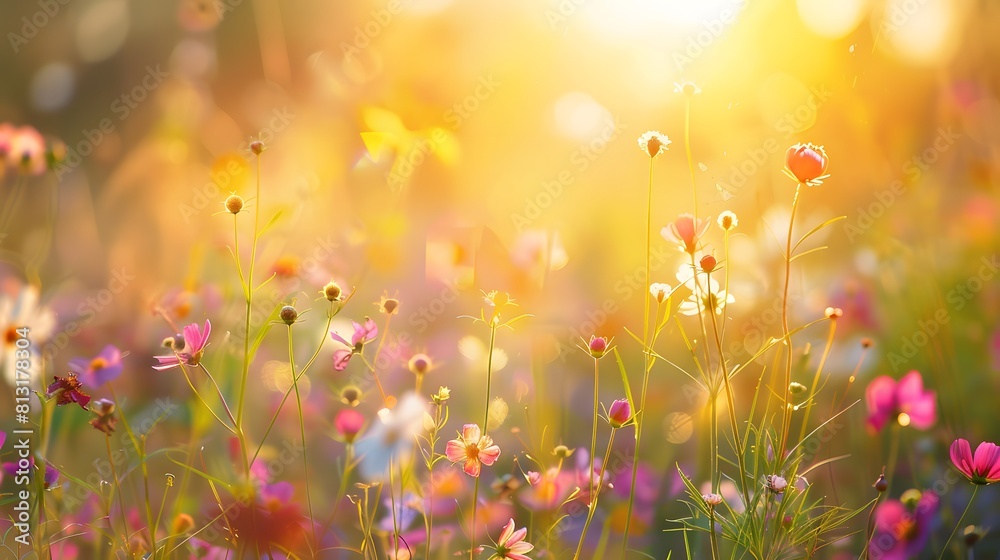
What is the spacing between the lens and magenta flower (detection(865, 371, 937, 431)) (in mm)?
792

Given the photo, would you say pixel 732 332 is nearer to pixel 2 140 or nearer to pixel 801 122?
pixel 801 122

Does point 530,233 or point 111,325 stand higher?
point 530,233

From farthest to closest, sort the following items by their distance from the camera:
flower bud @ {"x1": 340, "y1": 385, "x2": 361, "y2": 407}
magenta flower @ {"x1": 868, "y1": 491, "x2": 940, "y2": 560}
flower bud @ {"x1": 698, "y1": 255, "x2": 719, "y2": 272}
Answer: magenta flower @ {"x1": 868, "y1": 491, "x2": 940, "y2": 560}
flower bud @ {"x1": 340, "y1": 385, "x2": 361, "y2": 407}
flower bud @ {"x1": 698, "y1": 255, "x2": 719, "y2": 272}

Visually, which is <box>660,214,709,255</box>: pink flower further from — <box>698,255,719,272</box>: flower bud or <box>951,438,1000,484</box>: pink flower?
<box>951,438,1000,484</box>: pink flower

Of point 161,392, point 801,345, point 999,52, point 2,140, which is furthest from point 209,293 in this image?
point 999,52

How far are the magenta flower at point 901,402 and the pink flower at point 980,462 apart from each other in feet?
0.65

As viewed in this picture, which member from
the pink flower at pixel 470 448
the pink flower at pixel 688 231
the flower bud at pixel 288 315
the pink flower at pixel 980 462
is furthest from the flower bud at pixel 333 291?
the pink flower at pixel 980 462

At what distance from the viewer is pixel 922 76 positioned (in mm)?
1149

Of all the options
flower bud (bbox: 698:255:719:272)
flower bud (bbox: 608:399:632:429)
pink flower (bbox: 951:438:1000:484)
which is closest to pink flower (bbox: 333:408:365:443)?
flower bud (bbox: 608:399:632:429)

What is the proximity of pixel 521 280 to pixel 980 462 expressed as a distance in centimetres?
48

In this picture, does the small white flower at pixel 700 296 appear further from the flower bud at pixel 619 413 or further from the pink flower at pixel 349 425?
the pink flower at pixel 349 425

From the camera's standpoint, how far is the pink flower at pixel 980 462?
57 cm

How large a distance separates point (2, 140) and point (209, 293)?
1.07 feet

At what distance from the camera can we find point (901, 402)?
80 centimetres
